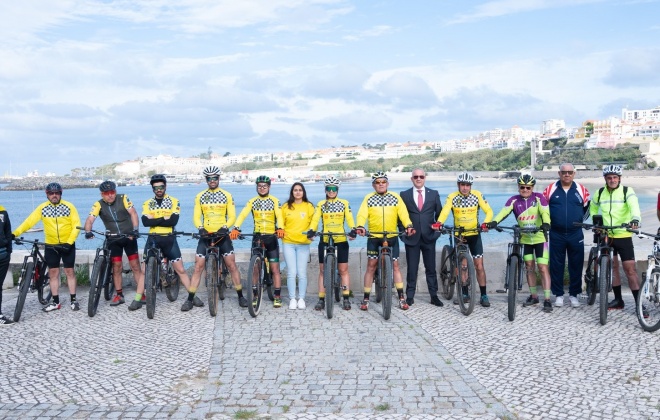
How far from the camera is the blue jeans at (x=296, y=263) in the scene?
27.1 feet

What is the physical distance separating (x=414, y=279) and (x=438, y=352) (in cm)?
241

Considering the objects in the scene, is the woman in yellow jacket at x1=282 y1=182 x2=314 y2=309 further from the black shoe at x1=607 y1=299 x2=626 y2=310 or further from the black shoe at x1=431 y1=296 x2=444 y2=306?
the black shoe at x1=607 y1=299 x2=626 y2=310

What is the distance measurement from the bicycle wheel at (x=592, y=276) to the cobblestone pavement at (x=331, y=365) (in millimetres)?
206

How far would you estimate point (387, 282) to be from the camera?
299 inches

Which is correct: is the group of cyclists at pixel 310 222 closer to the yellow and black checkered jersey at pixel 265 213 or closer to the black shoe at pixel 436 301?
the yellow and black checkered jersey at pixel 265 213

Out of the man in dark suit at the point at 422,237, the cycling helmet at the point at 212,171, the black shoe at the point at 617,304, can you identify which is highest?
the cycling helmet at the point at 212,171

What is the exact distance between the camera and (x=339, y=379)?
5.31m

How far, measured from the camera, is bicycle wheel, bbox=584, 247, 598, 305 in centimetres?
792

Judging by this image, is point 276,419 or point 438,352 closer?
point 276,419

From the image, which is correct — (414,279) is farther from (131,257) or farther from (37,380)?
(37,380)

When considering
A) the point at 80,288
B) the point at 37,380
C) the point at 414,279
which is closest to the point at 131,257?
the point at 80,288

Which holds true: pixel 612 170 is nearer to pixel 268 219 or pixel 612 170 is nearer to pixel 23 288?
pixel 268 219

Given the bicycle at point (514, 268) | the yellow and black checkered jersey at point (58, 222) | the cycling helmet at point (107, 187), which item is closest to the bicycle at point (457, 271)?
the bicycle at point (514, 268)

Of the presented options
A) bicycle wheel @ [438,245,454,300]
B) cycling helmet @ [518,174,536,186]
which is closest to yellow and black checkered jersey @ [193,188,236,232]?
bicycle wheel @ [438,245,454,300]
